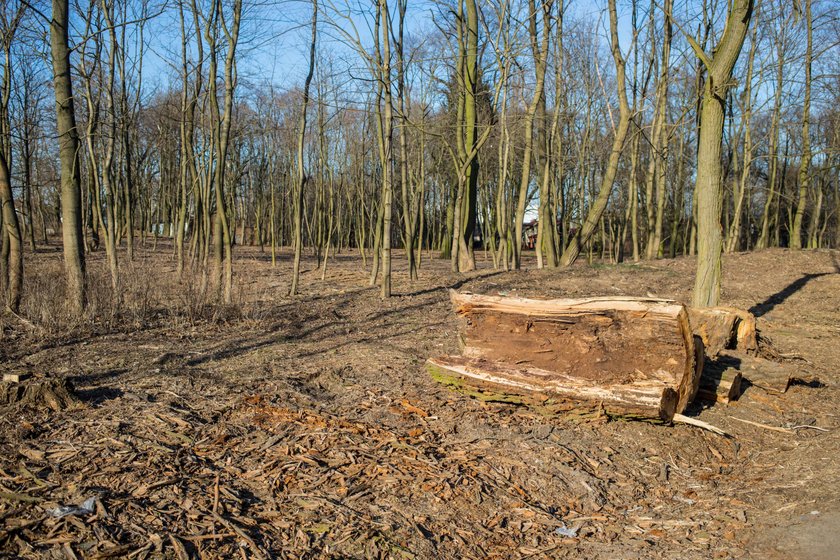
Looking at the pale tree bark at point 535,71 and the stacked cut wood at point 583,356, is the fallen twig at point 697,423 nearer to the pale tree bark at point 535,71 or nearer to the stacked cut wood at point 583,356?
the stacked cut wood at point 583,356

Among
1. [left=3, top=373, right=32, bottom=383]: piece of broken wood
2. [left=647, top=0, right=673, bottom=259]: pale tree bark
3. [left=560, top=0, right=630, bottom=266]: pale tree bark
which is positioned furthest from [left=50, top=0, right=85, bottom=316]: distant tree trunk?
[left=647, top=0, right=673, bottom=259]: pale tree bark

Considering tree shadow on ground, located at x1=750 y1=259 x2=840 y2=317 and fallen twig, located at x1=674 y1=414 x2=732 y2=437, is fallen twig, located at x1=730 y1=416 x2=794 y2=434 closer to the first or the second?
fallen twig, located at x1=674 y1=414 x2=732 y2=437

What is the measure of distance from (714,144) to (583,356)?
13.7 ft

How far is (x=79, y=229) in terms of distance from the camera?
8648 mm

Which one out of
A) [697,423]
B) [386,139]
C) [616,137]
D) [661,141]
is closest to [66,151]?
[386,139]

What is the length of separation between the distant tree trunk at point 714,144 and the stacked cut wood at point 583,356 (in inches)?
115

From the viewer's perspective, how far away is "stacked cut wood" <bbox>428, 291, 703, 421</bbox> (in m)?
5.11

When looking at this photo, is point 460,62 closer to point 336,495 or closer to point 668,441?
point 668,441

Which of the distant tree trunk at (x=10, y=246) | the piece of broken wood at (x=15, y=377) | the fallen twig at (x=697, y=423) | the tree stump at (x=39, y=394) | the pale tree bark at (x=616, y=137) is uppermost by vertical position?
the pale tree bark at (x=616, y=137)

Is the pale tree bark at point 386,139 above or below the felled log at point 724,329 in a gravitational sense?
above

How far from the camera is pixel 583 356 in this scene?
5508mm

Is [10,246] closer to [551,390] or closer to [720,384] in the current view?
[551,390]

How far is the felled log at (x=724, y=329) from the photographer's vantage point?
6.73 metres

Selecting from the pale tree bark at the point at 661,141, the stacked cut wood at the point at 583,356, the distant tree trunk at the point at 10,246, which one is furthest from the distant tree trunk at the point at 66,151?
the pale tree bark at the point at 661,141
